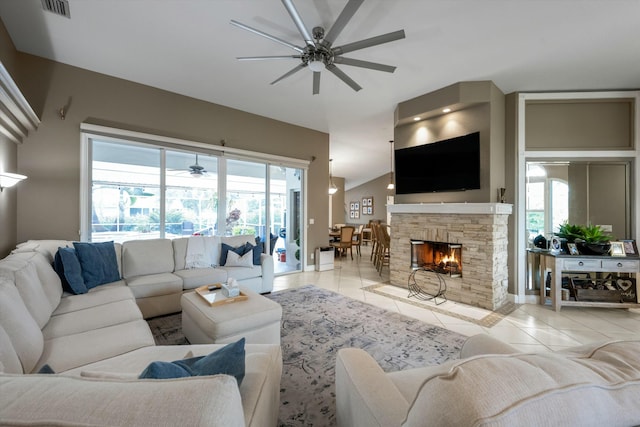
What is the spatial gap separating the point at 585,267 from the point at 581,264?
0.19 feet

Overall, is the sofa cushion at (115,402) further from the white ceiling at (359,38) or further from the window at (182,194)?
the window at (182,194)

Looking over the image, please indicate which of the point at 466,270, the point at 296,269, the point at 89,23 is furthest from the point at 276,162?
the point at 466,270

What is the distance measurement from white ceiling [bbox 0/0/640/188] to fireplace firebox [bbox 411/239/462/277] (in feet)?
8.21

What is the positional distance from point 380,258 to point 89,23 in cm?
582

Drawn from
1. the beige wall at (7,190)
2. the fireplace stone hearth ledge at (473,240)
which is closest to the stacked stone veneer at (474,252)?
the fireplace stone hearth ledge at (473,240)

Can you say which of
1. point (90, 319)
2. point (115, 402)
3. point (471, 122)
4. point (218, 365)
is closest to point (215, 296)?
point (90, 319)

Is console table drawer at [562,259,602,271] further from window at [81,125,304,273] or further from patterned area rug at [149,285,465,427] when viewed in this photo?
window at [81,125,304,273]

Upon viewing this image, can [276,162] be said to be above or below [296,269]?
above

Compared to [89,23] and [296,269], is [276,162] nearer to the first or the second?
[296,269]

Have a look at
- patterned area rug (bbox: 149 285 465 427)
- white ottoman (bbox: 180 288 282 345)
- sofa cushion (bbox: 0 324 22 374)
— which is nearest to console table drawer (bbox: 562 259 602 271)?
patterned area rug (bbox: 149 285 465 427)

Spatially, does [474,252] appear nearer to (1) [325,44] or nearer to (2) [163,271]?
(1) [325,44]

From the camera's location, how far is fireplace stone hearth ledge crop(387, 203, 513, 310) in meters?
3.60

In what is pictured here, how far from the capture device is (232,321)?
2.12m

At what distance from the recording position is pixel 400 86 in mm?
3977
